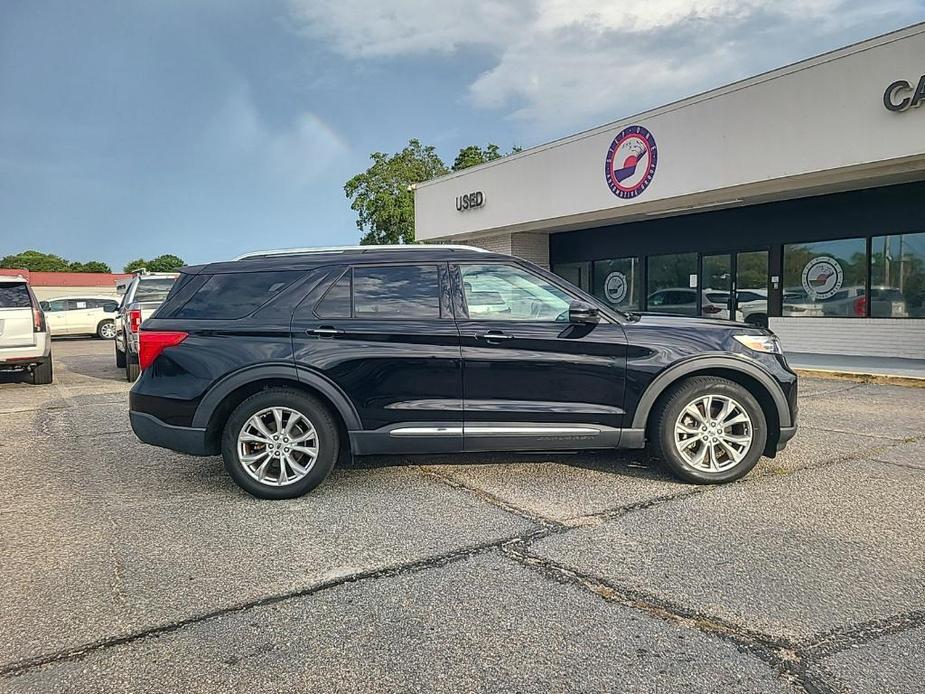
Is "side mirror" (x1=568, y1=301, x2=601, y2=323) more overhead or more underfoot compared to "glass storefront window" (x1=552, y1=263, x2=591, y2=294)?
more underfoot

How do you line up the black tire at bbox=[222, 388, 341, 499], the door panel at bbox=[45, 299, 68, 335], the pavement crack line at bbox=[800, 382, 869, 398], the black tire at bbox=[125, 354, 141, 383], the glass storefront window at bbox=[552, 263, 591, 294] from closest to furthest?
1. the black tire at bbox=[222, 388, 341, 499]
2. the pavement crack line at bbox=[800, 382, 869, 398]
3. the black tire at bbox=[125, 354, 141, 383]
4. the glass storefront window at bbox=[552, 263, 591, 294]
5. the door panel at bbox=[45, 299, 68, 335]

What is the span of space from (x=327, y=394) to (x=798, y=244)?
1234 centimetres

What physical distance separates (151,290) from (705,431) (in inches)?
417

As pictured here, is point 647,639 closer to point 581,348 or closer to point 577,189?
point 581,348

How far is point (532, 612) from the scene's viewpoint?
3.07 m

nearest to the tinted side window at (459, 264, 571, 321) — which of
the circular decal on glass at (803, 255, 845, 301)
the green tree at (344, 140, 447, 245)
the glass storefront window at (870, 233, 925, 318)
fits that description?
the glass storefront window at (870, 233, 925, 318)

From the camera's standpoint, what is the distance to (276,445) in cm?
468

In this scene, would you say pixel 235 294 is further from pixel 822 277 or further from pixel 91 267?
pixel 91 267

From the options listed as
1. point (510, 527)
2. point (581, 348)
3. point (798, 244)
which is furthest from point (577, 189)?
point (510, 527)

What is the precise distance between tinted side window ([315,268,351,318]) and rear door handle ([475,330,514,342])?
0.95 meters

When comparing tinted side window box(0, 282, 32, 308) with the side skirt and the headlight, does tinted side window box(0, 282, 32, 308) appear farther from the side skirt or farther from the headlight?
the headlight

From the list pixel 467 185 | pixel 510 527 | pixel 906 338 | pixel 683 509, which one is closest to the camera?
pixel 510 527

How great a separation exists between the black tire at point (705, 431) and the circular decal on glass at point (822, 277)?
396 inches

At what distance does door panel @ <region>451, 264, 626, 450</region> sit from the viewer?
478 cm
